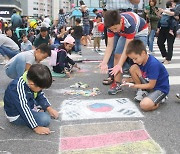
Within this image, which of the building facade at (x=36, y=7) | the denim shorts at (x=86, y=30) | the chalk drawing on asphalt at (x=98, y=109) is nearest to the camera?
the chalk drawing on asphalt at (x=98, y=109)

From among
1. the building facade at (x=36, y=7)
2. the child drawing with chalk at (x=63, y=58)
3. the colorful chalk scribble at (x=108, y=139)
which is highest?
the building facade at (x=36, y=7)

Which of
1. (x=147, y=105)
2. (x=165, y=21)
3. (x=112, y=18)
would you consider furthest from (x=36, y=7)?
(x=147, y=105)

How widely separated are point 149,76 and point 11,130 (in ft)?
5.22

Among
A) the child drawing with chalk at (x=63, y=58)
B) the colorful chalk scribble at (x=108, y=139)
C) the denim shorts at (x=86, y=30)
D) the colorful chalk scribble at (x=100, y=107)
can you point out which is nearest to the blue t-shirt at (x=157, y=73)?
the colorful chalk scribble at (x=100, y=107)

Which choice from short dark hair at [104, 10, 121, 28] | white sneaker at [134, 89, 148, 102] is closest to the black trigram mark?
white sneaker at [134, 89, 148, 102]

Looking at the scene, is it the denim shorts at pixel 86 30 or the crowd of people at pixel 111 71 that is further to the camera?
the denim shorts at pixel 86 30

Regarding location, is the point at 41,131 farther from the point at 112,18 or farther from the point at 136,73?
the point at 112,18

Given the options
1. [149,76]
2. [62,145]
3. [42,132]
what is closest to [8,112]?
[42,132]

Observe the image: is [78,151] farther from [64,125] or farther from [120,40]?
[120,40]

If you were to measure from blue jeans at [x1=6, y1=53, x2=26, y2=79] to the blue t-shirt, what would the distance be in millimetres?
1688

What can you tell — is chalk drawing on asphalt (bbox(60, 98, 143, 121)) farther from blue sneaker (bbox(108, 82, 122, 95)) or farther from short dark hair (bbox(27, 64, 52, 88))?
short dark hair (bbox(27, 64, 52, 88))

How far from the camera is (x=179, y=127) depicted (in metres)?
2.93

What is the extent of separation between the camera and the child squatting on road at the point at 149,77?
11.2 feet

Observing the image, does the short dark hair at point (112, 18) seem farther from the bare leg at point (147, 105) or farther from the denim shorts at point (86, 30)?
the denim shorts at point (86, 30)
